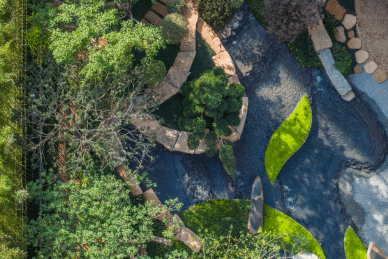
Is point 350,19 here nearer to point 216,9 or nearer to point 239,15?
point 239,15

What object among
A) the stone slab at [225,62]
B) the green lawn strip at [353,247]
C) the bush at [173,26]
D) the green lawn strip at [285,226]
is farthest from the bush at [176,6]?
the green lawn strip at [353,247]

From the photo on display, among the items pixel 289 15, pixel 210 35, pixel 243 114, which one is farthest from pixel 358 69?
pixel 210 35

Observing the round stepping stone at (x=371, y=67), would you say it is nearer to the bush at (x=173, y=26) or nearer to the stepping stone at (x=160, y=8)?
the bush at (x=173, y=26)

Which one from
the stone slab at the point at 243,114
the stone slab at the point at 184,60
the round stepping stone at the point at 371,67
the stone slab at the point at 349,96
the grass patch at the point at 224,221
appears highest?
the round stepping stone at the point at 371,67

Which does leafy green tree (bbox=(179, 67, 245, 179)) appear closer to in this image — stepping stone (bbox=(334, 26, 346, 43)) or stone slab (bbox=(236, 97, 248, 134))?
stone slab (bbox=(236, 97, 248, 134))

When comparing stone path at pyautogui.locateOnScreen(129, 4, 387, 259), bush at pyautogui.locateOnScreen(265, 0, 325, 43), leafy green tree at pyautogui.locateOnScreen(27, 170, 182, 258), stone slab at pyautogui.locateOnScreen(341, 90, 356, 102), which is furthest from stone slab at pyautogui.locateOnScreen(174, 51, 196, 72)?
stone slab at pyautogui.locateOnScreen(341, 90, 356, 102)

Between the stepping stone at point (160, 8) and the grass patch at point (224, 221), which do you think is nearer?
the grass patch at point (224, 221)
